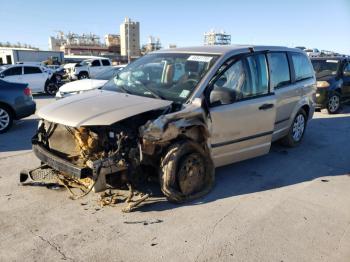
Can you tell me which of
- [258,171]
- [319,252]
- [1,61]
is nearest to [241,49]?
[258,171]

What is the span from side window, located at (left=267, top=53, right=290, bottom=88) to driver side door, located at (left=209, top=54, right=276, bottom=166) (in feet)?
0.71

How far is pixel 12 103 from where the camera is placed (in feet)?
25.6

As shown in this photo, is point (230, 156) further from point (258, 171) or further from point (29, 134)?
point (29, 134)

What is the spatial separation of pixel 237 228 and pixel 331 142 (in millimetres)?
4546

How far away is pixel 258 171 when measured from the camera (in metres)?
5.31

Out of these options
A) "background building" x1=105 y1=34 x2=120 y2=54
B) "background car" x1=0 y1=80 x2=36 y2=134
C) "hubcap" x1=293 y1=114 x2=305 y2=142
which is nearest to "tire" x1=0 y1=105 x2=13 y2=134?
"background car" x1=0 y1=80 x2=36 y2=134

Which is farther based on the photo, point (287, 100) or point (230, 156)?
point (287, 100)

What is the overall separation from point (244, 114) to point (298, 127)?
8.04 ft

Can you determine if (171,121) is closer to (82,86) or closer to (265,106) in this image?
(265,106)

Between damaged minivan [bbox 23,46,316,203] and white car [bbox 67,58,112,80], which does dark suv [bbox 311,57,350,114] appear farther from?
white car [bbox 67,58,112,80]

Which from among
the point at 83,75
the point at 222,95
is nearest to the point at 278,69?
the point at 222,95

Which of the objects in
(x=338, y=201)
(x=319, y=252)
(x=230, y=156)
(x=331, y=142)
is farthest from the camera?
(x=331, y=142)

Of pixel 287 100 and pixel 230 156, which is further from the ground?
pixel 287 100

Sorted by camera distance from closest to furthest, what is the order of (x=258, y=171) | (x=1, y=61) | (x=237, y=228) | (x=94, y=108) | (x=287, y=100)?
(x=237, y=228)
(x=94, y=108)
(x=258, y=171)
(x=287, y=100)
(x=1, y=61)
